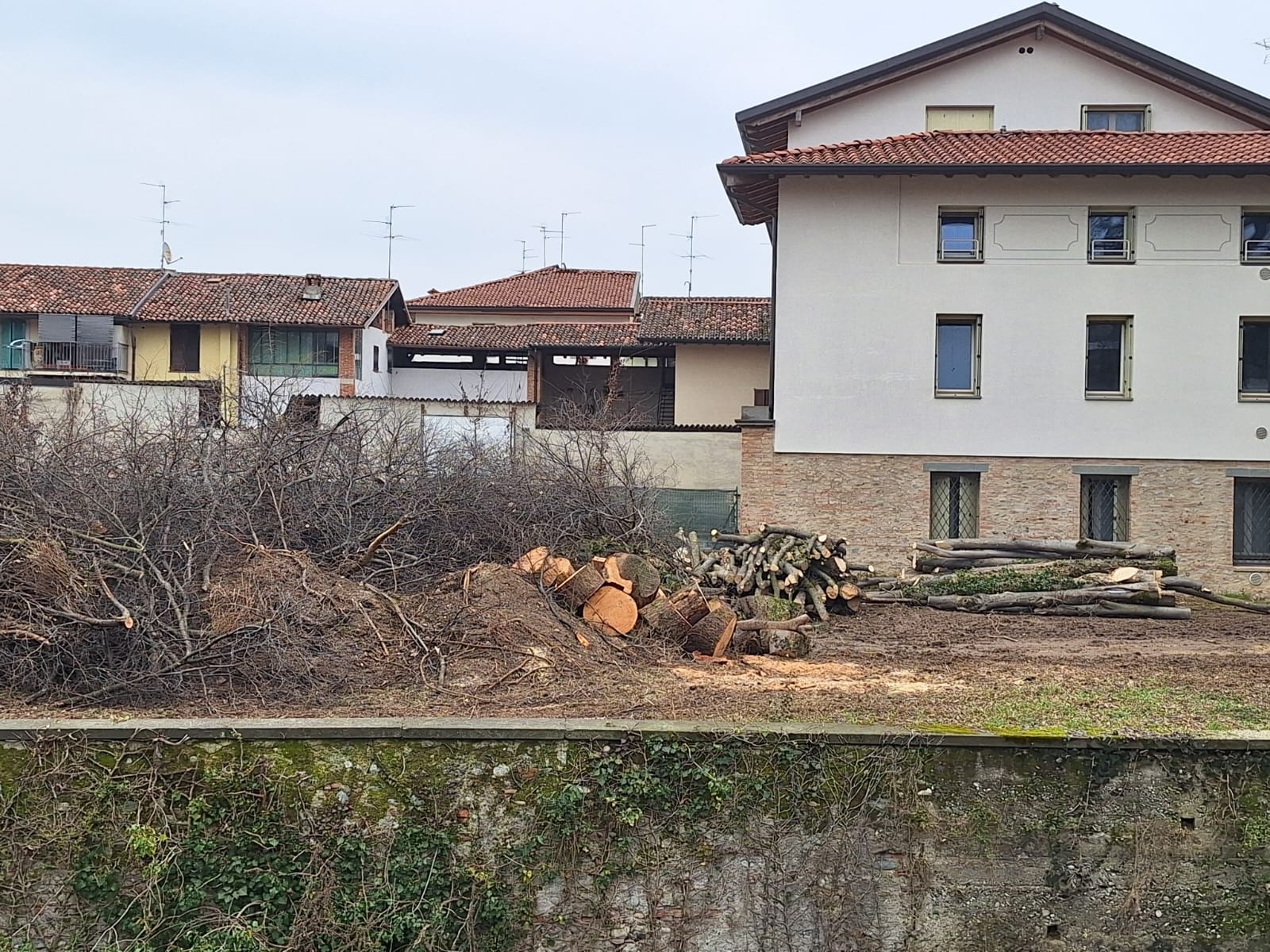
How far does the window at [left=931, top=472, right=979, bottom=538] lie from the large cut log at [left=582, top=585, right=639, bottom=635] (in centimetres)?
1213

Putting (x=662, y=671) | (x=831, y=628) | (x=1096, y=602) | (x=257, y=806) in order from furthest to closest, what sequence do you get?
1. (x=1096, y=602)
2. (x=831, y=628)
3. (x=662, y=671)
4. (x=257, y=806)

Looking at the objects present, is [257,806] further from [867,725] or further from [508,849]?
[867,725]

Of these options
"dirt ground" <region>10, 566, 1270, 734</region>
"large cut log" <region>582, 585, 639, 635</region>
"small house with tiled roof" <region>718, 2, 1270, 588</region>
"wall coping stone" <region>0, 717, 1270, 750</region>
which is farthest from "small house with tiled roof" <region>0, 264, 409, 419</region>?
"wall coping stone" <region>0, 717, 1270, 750</region>

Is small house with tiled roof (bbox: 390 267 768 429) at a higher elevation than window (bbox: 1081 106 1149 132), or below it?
below

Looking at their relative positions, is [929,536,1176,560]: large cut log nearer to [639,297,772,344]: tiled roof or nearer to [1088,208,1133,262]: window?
[1088,208,1133,262]: window

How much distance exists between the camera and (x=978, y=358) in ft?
70.1

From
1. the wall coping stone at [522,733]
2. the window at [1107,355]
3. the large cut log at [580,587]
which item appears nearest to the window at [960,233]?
the window at [1107,355]

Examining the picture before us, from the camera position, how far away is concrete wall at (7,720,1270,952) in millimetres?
6414

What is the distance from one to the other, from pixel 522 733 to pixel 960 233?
17.5 m

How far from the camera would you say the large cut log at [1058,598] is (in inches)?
613

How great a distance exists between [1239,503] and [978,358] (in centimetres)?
541

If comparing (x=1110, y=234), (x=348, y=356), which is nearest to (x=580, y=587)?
(x=1110, y=234)

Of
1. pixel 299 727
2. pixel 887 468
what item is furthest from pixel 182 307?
pixel 299 727

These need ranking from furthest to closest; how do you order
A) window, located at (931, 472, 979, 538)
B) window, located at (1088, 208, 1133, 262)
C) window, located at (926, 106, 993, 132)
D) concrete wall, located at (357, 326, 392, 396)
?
1. concrete wall, located at (357, 326, 392, 396)
2. window, located at (926, 106, 993, 132)
3. window, located at (931, 472, 979, 538)
4. window, located at (1088, 208, 1133, 262)
